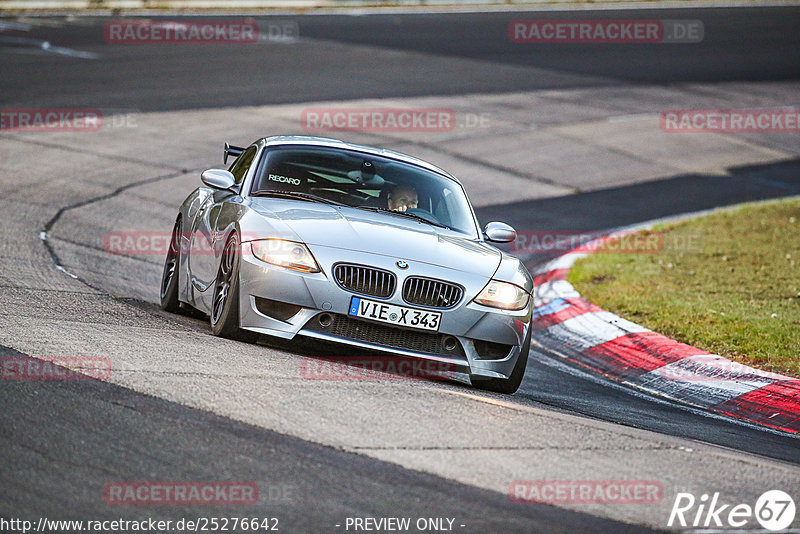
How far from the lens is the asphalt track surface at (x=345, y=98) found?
4496mm

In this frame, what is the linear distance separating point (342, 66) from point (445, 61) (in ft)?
10.3

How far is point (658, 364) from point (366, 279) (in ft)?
11.0

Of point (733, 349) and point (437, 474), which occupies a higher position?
point (437, 474)

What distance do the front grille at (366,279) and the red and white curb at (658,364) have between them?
2754 millimetres

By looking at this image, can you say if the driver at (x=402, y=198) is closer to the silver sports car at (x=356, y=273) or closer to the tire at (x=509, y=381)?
the silver sports car at (x=356, y=273)

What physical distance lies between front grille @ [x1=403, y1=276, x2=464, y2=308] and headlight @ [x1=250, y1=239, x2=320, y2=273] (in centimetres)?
57

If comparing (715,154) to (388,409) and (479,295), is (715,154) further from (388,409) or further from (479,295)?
(388,409)

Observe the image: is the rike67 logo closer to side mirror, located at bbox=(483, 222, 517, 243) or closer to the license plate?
the license plate

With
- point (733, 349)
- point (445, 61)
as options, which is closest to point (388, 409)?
point (733, 349)

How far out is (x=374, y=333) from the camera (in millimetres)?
6820

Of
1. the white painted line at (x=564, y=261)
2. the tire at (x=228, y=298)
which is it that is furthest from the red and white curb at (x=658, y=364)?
the tire at (x=228, y=298)

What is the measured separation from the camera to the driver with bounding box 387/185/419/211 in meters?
8.21

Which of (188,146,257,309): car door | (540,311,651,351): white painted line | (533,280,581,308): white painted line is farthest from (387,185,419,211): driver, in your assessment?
(533,280,581,308): white painted line

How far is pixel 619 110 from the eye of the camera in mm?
24078
